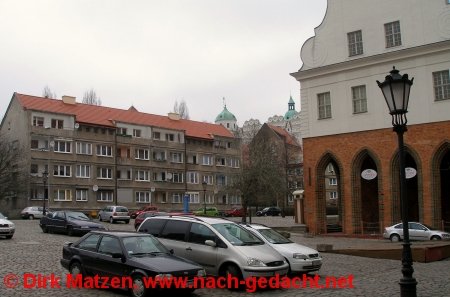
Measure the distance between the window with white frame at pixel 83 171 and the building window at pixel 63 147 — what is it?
2445mm

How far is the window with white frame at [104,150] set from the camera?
6944 centimetres

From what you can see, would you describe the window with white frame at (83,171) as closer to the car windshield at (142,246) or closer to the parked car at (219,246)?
the parked car at (219,246)

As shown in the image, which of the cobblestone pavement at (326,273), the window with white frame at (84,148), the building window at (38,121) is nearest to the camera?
the cobblestone pavement at (326,273)

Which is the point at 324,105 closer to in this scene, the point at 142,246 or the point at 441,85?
the point at 441,85

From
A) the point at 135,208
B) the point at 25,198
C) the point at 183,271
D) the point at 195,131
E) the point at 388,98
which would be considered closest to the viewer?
the point at 388,98

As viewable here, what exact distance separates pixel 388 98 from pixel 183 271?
5.80 meters

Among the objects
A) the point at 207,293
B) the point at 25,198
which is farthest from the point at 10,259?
the point at 25,198

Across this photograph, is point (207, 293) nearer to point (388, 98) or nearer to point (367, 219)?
point (388, 98)

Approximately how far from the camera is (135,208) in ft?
234

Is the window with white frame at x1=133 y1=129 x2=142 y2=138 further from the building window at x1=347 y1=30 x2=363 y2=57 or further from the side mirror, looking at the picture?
the side mirror

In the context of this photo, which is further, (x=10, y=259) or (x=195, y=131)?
(x=195, y=131)

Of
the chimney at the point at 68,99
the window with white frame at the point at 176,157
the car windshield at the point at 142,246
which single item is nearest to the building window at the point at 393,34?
the car windshield at the point at 142,246

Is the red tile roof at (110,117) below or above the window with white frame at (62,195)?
above

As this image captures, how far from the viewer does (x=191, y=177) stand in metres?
81.3
